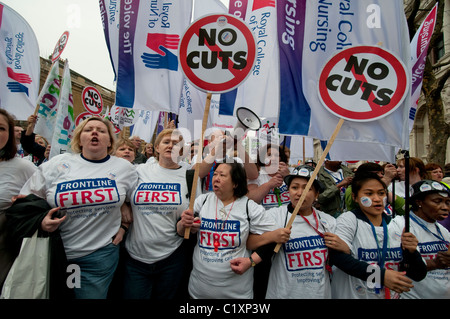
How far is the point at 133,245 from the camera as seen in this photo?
2.37m

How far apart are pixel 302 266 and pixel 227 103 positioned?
3134mm

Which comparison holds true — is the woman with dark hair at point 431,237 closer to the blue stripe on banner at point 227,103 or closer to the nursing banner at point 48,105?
the blue stripe on banner at point 227,103

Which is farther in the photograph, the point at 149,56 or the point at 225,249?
the point at 149,56

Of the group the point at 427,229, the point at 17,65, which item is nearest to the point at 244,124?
the point at 427,229

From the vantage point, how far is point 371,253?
2096 mm

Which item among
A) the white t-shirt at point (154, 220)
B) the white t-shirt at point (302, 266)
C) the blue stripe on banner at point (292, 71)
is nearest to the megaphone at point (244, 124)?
the blue stripe on banner at point (292, 71)

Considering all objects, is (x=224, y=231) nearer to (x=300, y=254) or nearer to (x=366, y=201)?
(x=300, y=254)

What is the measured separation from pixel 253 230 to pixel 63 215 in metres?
1.53

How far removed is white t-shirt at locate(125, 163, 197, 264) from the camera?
2.32m

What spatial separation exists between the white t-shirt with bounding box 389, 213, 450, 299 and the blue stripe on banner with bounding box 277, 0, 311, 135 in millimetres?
1256

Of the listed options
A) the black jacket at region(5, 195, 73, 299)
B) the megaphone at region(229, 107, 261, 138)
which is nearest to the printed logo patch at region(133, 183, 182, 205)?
the black jacket at region(5, 195, 73, 299)

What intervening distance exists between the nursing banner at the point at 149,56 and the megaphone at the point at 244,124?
39.6 inches
